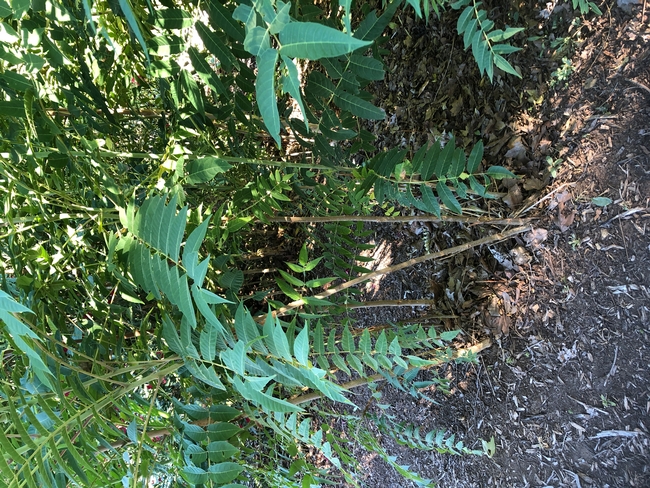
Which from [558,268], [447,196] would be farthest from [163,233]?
[558,268]

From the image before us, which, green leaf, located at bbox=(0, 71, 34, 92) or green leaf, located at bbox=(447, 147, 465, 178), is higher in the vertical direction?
green leaf, located at bbox=(0, 71, 34, 92)

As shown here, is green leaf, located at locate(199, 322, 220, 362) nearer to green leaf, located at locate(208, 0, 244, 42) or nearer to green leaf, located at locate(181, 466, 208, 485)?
green leaf, located at locate(181, 466, 208, 485)

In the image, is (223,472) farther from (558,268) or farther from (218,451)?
(558,268)

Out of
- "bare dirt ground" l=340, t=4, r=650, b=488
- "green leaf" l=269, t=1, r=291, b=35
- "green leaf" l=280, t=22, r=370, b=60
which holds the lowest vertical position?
"bare dirt ground" l=340, t=4, r=650, b=488

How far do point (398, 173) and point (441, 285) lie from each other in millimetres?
1151

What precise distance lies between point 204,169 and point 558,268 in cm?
154

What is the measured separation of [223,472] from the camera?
1044 mm

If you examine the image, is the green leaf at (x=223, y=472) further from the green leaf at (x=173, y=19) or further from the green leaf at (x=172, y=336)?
the green leaf at (x=173, y=19)

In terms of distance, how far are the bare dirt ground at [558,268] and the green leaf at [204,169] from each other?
1.28 metres

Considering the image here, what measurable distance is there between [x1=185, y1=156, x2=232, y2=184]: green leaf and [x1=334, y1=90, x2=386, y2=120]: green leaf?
41cm

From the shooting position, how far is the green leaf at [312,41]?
1.71 ft

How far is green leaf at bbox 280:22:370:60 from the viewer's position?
0.52 m

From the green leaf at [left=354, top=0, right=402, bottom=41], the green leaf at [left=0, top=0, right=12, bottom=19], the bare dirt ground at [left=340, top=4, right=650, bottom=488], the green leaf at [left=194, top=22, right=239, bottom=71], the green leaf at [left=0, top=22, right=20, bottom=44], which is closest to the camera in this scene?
the green leaf at [left=0, top=0, right=12, bottom=19]

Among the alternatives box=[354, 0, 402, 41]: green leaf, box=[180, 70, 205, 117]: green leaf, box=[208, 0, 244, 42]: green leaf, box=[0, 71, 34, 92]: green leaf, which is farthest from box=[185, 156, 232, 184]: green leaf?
box=[354, 0, 402, 41]: green leaf
